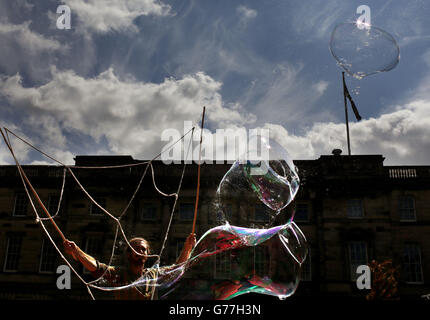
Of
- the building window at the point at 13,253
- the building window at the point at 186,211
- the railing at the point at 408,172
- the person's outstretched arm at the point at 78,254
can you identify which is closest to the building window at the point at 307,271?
the railing at the point at 408,172

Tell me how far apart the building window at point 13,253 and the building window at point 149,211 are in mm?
9808

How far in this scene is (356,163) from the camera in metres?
26.5

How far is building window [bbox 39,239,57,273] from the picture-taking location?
87.7ft

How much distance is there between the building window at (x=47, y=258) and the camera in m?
26.7

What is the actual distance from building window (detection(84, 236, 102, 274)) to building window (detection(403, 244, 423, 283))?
71.8ft

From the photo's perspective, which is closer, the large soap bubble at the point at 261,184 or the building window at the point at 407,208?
the large soap bubble at the point at 261,184

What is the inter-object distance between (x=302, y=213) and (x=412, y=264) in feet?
26.3

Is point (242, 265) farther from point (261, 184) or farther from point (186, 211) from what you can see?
point (186, 211)

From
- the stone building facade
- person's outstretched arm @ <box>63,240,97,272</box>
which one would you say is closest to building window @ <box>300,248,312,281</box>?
the stone building facade

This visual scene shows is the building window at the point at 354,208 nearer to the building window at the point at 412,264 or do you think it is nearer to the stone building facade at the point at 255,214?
the stone building facade at the point at 255,214

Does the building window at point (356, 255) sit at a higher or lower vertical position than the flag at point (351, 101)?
lower

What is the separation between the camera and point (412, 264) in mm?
24375

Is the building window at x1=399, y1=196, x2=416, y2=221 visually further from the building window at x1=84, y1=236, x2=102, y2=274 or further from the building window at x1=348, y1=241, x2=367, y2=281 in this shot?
the building window at x1=84, y1=236, x2=102, y2=274
